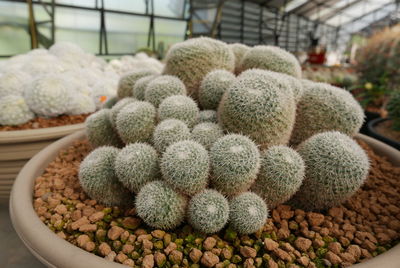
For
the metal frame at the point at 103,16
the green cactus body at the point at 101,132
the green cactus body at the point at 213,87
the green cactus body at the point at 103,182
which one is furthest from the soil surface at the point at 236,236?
the metal frame at the point at 103,16

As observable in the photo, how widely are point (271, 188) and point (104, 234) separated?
69 cm

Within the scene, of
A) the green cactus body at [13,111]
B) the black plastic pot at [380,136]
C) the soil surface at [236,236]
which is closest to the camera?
the soil surface at [236,236]

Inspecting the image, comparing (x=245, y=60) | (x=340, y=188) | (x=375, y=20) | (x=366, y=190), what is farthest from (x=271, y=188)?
(x=375, y=20)

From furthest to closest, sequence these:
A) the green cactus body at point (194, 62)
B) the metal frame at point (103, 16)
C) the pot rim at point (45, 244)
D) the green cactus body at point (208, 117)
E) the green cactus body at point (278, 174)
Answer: the metal frame at point (103, 16) < the green cactus body at point (194, 62) < the green cactus body at point (208, 117) < the green cactus body at point (278, 174) < the pot rim at point (45, 244)

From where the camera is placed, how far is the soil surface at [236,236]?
1.06 metres

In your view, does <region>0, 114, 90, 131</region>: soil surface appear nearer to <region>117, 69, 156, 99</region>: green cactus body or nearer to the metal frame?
<region>117, 69, 156, 99</region>: green cactus body

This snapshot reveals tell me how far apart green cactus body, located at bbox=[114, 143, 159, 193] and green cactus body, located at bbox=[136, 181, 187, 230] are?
70 millimetres

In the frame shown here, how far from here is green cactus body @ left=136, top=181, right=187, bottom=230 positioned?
1.12m

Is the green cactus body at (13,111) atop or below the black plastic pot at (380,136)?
atop

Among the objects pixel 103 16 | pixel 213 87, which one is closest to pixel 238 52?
pixel 213 87

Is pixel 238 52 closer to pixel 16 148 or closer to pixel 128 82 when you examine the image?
pixel 128 82

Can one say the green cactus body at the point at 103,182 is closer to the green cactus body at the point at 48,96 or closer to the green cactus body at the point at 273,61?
the green cactus body at the point at 273,61

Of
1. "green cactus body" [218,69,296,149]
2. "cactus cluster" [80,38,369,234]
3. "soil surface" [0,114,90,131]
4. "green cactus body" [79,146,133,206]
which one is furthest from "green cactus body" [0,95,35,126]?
"green cactus body" [218,69,296,149]

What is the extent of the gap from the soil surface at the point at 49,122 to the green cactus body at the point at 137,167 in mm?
1395
